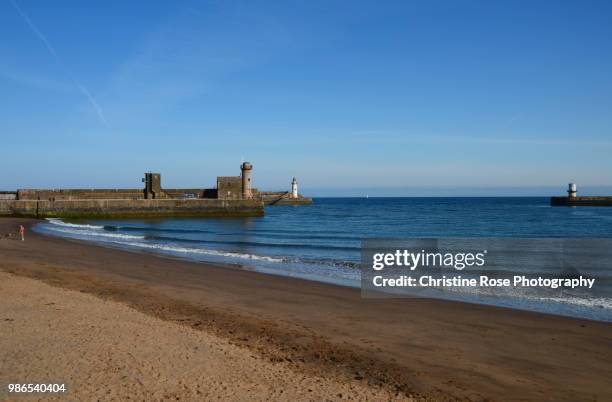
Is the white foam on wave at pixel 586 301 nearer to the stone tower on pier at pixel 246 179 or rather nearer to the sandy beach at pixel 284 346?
the sandy beach at pixel 284 346

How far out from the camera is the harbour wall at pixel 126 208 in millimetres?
44156

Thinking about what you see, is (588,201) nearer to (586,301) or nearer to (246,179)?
(246,179)


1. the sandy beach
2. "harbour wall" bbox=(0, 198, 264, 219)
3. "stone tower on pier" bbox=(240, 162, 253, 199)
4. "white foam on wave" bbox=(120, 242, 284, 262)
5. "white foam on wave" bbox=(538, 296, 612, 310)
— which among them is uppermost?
"stone tower on pier" bbox=(240, 162, 253, 199)

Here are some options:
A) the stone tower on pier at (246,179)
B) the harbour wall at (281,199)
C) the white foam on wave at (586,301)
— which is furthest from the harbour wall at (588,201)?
the white foam on wave at (586,301)

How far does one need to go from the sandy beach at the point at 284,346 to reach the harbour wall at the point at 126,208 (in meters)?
36.8

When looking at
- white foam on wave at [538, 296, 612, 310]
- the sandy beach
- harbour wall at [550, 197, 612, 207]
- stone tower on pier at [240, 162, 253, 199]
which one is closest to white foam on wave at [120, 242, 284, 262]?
the sandy beach

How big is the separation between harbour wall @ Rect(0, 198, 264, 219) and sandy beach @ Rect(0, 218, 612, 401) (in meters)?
36.8

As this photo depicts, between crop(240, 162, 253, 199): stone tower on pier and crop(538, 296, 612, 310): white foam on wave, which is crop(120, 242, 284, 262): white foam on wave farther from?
crop(240, 162, 253, 199): stone tower on pier

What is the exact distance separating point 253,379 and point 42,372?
2021 mm

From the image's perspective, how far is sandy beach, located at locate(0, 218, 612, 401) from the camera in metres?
5.02

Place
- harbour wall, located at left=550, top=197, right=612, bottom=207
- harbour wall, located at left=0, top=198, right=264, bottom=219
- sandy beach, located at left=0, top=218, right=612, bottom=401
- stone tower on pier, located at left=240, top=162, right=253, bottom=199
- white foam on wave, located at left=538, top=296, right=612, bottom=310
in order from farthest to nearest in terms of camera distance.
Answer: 1. harbour wall, located at left=550, top=197, right=612, bottom=207
2. stone tower on pier, located at left=240, top=162, right=253, bottom=199
3. harbour wall, located at left=0, top=198, right=264, bottom=219
4. white foam on wave, located at left=538, top=296, right=612, bottom=310
5. sandy beach, located at left=0, top=218, right=612, bottom=401

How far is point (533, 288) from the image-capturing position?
40.3 ft

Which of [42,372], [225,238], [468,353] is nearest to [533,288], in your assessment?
[468,353]

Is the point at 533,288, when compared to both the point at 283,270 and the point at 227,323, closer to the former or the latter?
the point at 283,270
